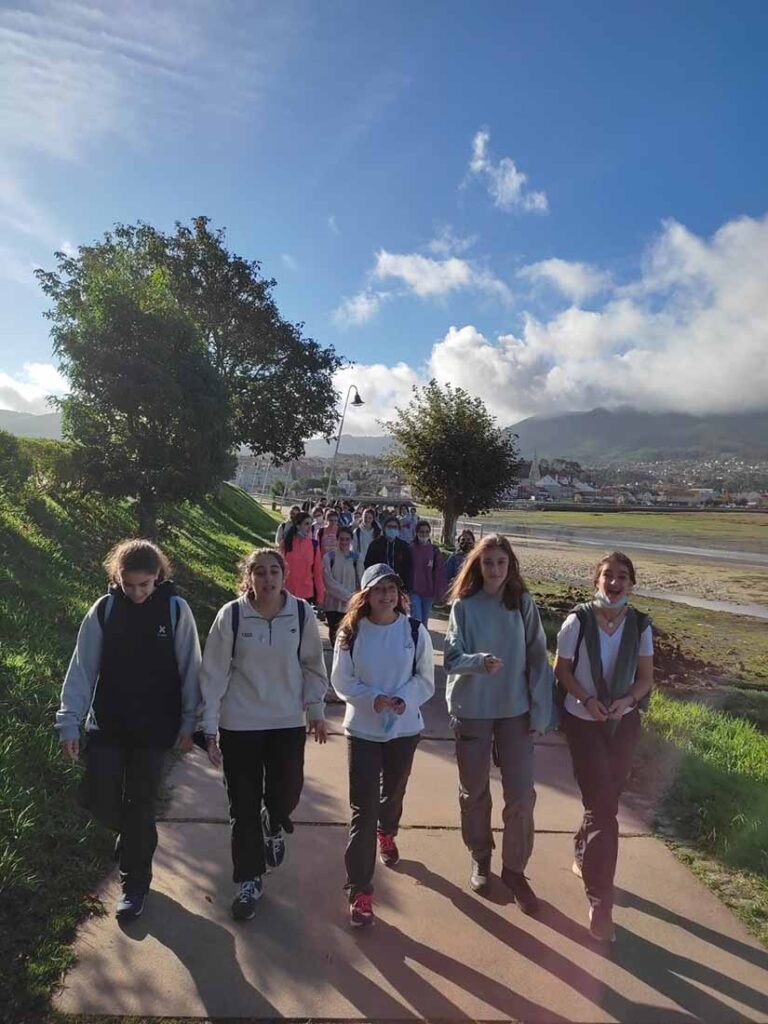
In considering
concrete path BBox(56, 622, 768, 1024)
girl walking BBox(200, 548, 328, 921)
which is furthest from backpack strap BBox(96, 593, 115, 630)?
concrete path BBox(56, 622, 768, 1024)

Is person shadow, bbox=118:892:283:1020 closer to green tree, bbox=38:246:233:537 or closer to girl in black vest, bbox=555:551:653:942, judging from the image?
girl in black vest, bbox=555:551:653:942

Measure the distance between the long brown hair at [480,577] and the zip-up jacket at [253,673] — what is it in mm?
819

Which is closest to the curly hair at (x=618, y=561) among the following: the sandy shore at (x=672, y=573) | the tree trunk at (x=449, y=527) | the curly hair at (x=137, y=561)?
the curly hair at (x=137, y=561)

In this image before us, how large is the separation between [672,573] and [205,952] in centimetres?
2444

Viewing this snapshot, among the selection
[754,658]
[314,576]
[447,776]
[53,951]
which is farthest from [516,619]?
[754,658]

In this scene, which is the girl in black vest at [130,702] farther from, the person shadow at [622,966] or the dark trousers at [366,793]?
the person shadow at [622,966]

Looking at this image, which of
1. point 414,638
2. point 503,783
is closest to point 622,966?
point 503,783

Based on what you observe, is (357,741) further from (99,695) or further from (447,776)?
(447,776)

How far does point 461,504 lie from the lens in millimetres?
23234

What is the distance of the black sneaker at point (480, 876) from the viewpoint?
10.8 ft

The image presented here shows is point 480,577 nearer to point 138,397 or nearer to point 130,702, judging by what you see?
point 130,702

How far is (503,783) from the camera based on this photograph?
3.29 meters

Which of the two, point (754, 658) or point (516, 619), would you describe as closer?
point (516, 619)

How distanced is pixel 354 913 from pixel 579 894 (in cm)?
117
